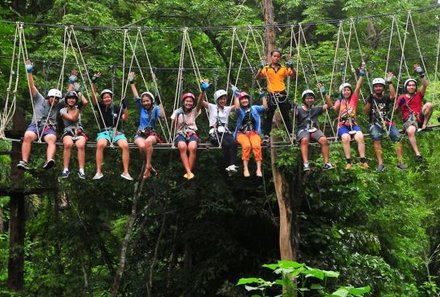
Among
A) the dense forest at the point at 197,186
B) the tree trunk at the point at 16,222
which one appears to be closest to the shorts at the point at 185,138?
the dense forest at the point at 197,186

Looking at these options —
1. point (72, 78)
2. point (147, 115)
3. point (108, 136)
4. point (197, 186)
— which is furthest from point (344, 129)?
point (197, 186)

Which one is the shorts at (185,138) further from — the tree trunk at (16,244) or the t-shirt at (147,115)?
the tree trunk at (16,244)

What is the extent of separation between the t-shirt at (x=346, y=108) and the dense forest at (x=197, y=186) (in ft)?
4.80

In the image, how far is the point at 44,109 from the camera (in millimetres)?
7027

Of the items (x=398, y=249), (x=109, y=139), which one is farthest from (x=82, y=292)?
(x=398, y=249)

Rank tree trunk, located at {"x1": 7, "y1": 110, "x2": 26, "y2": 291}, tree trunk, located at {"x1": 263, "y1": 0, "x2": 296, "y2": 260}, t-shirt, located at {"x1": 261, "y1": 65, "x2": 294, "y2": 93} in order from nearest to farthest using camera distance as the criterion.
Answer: t-shirt, located at {"x1": 261, "y1": 65, "x2": 294, "y2": 93} < tree trunk, located at {"x1": 263, "y1": 0, "x2": 296, "y2": 260} < tree trunk, located at {"x1": 7, "y1": 110, "x2": 26, "y2": 291}

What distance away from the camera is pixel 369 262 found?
1061cm

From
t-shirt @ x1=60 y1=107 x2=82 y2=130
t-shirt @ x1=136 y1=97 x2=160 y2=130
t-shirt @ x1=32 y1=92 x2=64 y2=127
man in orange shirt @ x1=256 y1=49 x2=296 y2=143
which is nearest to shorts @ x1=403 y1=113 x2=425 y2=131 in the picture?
man in orange shirt @ x1=256 y1=49 x2=296 y2=143

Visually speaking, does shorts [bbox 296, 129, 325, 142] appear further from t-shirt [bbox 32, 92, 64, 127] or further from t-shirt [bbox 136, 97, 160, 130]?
t-shirt [bbox 32, 92, 64, 127]

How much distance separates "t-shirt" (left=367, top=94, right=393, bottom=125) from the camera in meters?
7.17

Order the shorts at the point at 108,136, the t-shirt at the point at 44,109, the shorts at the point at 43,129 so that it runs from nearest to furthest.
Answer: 1. the shorts at the point at 43,129
2. the t-shirt at the point at 44,109
3. the shorts at the point at 108,136

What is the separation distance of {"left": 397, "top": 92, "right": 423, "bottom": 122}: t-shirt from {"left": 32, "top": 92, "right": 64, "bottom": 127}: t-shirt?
388 cm

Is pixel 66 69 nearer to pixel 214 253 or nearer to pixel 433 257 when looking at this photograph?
pixel 214 253

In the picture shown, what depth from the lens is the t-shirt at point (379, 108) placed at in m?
7.17
